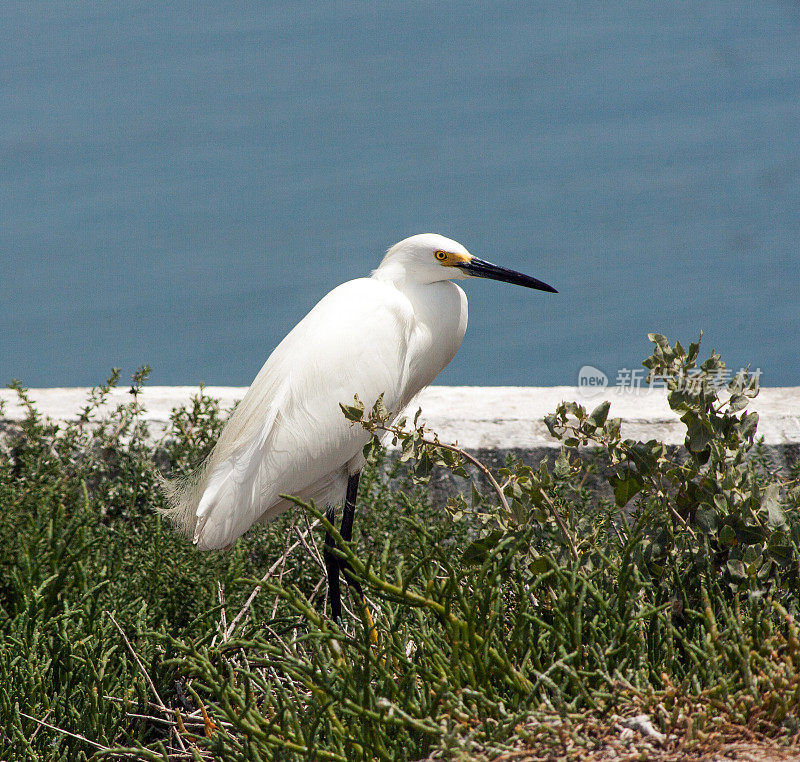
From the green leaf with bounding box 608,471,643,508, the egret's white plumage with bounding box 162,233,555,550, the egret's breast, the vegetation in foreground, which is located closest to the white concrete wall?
the egret's breast

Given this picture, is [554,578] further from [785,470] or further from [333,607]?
[785,470]

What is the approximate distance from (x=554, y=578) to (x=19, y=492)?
75.7 inches

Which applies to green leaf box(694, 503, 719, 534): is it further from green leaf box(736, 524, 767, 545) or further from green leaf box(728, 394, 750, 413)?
green leaf box(728, 394, 750, 413)

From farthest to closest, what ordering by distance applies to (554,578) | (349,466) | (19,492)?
(19,492) < (349,466) < (554,578)

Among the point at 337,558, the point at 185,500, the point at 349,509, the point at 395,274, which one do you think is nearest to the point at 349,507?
the point at 349,509

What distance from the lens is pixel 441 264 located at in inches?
90.2

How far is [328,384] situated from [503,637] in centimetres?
95

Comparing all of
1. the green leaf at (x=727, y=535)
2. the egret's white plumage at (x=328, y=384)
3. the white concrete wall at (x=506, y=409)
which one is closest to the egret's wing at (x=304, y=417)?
the egret's white plumage at (x=328, y=384)

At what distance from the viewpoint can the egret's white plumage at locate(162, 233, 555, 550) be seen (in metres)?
2.14

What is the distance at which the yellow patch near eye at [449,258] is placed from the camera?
2.27m

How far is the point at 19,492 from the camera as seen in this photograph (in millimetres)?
2658

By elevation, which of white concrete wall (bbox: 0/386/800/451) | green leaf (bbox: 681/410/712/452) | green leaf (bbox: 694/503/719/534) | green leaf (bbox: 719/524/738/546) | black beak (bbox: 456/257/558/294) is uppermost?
black beak (bbox: 456/257/558/294)

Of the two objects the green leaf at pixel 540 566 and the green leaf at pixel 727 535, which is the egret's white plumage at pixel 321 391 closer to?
the green leaf at pixel 540 566

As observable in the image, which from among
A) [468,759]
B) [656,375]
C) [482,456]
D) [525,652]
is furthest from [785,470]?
[468,759]
